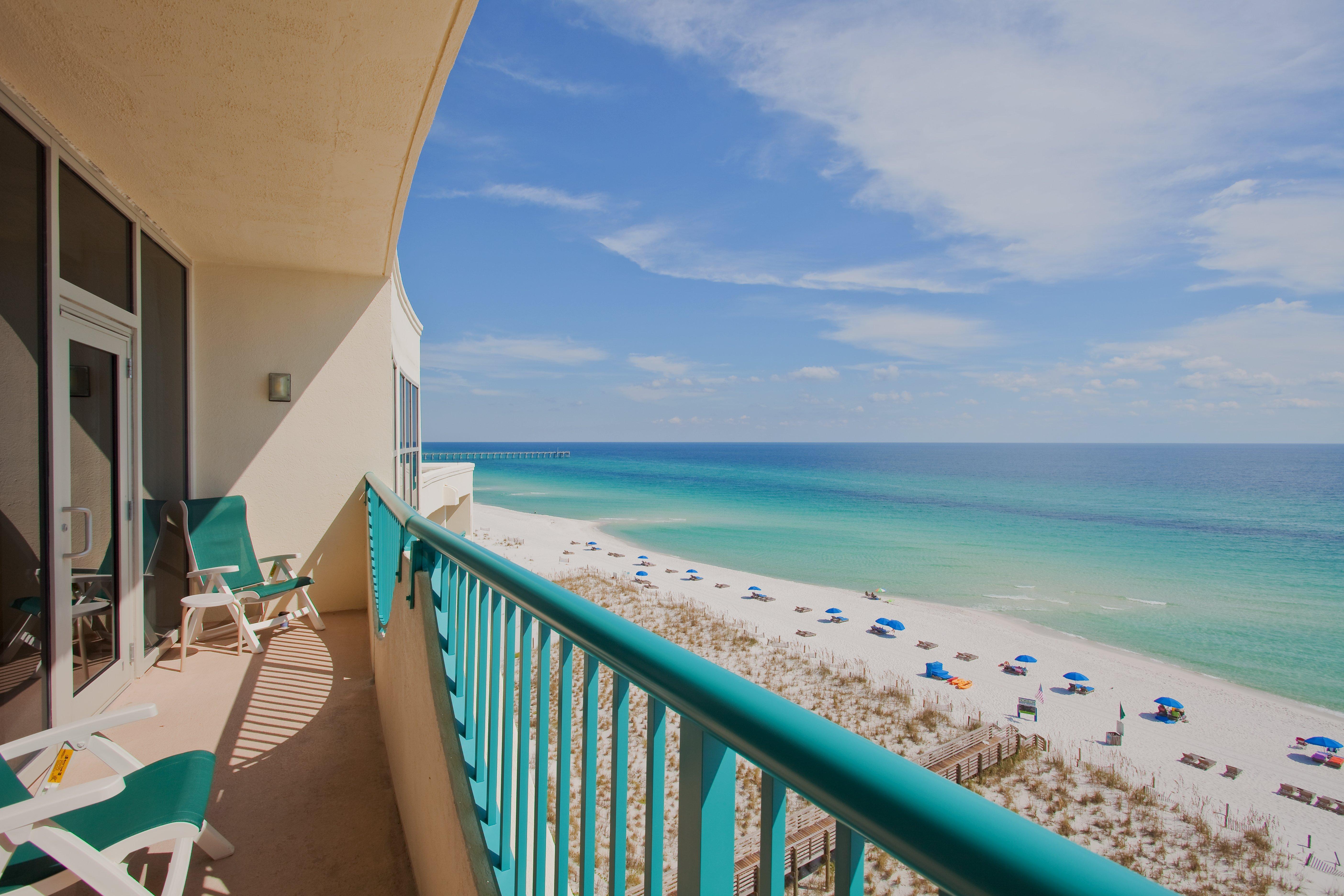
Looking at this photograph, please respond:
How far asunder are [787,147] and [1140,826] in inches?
2253

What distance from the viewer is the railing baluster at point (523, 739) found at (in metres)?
1.12

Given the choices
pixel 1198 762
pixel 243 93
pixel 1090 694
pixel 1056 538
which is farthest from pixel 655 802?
pixel 1056 538

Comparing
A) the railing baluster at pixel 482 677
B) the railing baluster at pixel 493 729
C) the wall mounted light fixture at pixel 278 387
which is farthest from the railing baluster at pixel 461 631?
the wall mounted light fixture at pixel 278 387

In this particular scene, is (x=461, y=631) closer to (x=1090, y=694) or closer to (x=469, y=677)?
(x=469, y=677)

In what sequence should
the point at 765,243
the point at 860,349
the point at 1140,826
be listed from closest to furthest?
the point at 1140,826, the point at 765,243, the point at 860,349

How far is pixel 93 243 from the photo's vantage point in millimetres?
3320

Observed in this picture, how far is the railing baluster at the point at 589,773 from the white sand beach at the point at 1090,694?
412 inches

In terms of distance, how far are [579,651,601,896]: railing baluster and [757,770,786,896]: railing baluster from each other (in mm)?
315

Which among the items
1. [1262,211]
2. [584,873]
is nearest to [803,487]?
[1262,211]

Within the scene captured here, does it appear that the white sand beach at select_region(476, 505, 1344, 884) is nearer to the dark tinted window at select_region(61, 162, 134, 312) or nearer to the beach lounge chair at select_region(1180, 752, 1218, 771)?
the beach lounge chair at select_region(1180, 752, 1218, 771)

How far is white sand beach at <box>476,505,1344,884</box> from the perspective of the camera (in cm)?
895

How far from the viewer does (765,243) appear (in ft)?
246

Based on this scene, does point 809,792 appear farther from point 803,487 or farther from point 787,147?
point 787,147

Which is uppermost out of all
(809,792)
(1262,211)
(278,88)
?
(1262,211)
